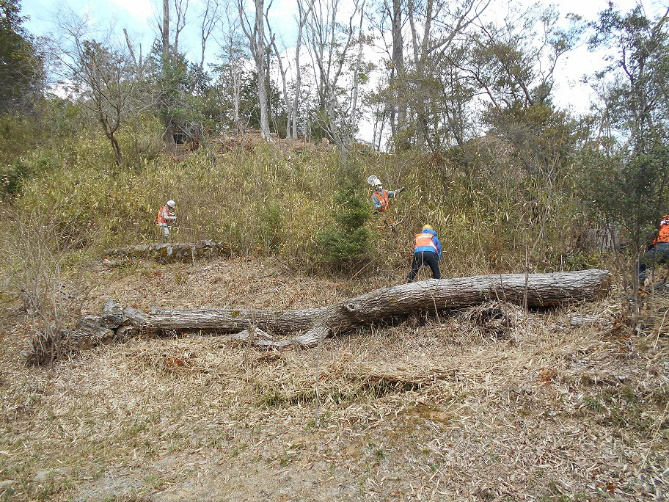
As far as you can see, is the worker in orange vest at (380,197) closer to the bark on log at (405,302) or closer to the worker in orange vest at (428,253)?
the worker in orange vest at (428,253)

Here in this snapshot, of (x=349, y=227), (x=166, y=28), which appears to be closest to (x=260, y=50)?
(x=166, y=28)

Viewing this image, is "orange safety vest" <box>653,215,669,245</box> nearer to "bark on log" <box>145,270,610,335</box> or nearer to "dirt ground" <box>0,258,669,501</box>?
"dirt ground" <box>0,258,669,501</box>

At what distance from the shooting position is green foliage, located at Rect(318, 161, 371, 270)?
7.11 meters

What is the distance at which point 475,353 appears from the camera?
446 centimetres

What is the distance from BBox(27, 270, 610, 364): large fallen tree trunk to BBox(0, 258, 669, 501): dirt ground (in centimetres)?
19

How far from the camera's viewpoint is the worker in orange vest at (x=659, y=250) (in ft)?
14.5

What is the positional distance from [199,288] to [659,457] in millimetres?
6839

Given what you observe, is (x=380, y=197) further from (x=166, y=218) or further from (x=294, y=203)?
(x=166, y=218)

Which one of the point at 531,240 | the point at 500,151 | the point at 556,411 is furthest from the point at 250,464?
the point at 500,151

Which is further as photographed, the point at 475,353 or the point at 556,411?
the point at 475,353

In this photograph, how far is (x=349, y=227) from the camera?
291 inches

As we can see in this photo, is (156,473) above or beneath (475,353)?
beneath

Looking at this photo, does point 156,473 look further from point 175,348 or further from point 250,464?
point 175,348

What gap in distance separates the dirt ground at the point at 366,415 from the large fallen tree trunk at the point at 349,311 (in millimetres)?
194
